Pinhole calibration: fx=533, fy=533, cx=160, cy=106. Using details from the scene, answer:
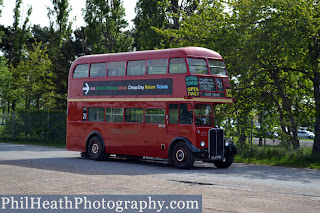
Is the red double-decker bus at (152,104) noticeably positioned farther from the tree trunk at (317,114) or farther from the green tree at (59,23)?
the green tree at (59,23)

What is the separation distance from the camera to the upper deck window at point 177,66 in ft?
61.2

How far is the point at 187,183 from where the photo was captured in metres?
14.3

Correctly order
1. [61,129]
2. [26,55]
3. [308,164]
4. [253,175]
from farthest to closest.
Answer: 1. [26,55]
2. [61,129]
3. [308,164]
4. [253,175]

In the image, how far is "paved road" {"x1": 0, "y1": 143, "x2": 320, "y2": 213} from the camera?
36.7 feet

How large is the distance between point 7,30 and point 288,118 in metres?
52.4

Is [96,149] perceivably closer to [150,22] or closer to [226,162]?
[226,162]

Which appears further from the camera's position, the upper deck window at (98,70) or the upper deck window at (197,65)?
the upper deck window at (98,70)

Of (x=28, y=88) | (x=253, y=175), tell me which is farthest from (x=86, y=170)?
(x=28, y=88)

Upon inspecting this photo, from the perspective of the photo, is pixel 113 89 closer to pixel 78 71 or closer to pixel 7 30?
pixel 78 71

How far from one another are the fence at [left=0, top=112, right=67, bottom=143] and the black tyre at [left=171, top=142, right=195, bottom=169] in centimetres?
1813

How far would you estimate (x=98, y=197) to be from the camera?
11477mm

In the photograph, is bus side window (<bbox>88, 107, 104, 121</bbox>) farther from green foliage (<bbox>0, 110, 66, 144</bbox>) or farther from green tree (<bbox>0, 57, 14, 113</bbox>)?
green tree (<bbox>0, 57, 14, 113</bbox>)

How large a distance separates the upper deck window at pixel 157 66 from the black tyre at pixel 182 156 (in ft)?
8.95

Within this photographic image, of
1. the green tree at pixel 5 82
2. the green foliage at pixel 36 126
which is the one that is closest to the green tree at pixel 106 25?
the green foliage at pixel 36 126
